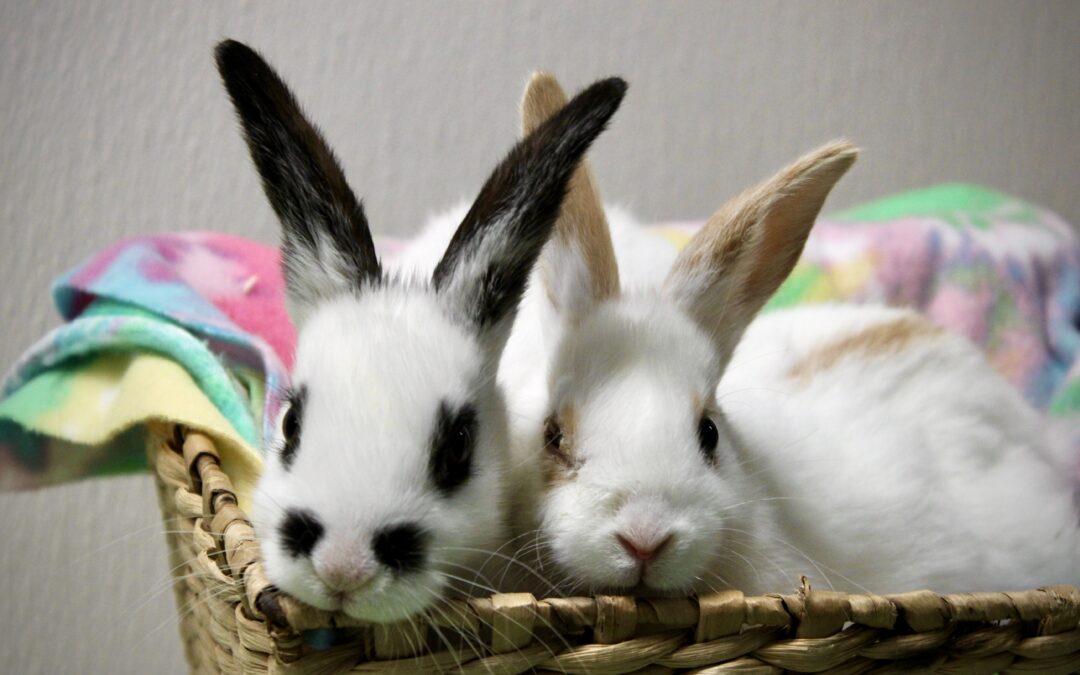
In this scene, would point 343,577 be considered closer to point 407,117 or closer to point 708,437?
point 708,437

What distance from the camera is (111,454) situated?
1262mm

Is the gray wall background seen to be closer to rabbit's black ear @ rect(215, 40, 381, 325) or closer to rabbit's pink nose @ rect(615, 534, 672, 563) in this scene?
rabbit's black ear @ rect(215, 40, 381, 325)

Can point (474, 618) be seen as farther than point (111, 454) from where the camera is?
No

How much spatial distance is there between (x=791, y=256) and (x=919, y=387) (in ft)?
1.08

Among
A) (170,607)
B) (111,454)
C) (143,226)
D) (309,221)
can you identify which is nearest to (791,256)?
(309,221)

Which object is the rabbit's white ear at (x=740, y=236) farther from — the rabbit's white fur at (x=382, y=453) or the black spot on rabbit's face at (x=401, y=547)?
the black spot on rabbit's face at (x=401, y=547)

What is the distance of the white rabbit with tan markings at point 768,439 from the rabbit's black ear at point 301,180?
0.22 m

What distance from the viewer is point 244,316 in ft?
4.73

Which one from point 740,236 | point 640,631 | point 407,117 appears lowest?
point 640,631

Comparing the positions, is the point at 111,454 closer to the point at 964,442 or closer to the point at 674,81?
the point at 964,442

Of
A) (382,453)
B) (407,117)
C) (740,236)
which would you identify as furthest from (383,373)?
(407,117)

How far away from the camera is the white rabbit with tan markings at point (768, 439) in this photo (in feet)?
Answer: 2.82

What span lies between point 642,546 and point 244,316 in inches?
33.0

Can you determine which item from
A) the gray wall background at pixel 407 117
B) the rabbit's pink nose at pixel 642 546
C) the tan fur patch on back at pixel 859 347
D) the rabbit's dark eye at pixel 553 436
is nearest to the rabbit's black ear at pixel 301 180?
the rabbit's dark eye at pixel 553 436
